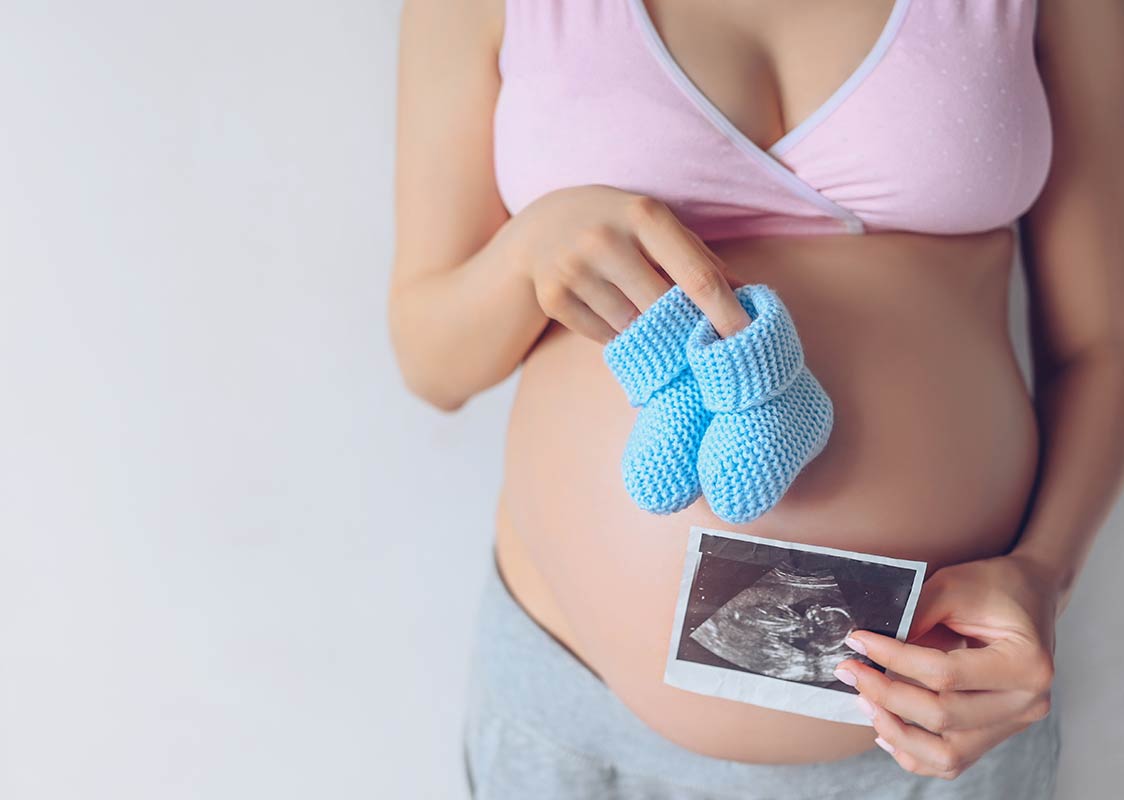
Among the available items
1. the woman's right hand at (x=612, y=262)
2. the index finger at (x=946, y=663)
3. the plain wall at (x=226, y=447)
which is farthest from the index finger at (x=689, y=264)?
the plain wall at (x=226, y=447)

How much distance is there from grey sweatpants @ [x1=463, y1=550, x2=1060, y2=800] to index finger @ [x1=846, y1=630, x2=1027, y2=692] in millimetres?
189

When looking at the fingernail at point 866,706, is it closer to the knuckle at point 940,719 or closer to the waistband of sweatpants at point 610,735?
the knuckle at point 940,719

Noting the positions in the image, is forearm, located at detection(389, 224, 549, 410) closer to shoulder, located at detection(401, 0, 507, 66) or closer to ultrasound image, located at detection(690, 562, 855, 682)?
shoulder, located at detection(401, 0, 507, 66)

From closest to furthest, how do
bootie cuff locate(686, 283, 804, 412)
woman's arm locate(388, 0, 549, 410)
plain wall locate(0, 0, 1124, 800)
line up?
1. bootie cuff locate(686, 283, 804, 412)
2. woman's arm locate(388, 0, 549, 410)
3. plain wall locate(0, 0, 1124, 800)

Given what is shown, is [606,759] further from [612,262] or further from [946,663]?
[612,262]

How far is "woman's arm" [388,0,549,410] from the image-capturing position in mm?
840

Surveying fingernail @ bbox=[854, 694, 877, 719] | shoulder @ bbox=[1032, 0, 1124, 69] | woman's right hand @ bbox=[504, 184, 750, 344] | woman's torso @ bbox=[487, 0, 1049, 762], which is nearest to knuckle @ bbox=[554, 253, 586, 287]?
woman's right hand @ bbox=[504, 184, 750, 344]

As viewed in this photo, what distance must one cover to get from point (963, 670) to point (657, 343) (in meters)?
0.33

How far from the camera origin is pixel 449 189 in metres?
0.86

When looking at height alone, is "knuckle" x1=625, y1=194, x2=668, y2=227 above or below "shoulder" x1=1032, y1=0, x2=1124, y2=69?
below

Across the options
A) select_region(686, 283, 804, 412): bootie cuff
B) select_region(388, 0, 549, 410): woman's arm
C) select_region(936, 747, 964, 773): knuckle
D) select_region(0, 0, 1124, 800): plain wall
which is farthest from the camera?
select_region(0, 0, 1124, 800): plain wall

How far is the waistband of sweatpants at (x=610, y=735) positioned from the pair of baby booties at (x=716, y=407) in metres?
0.30

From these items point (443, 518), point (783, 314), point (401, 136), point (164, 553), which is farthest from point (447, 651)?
point (783, 314)

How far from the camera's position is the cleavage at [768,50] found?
2.56ft
